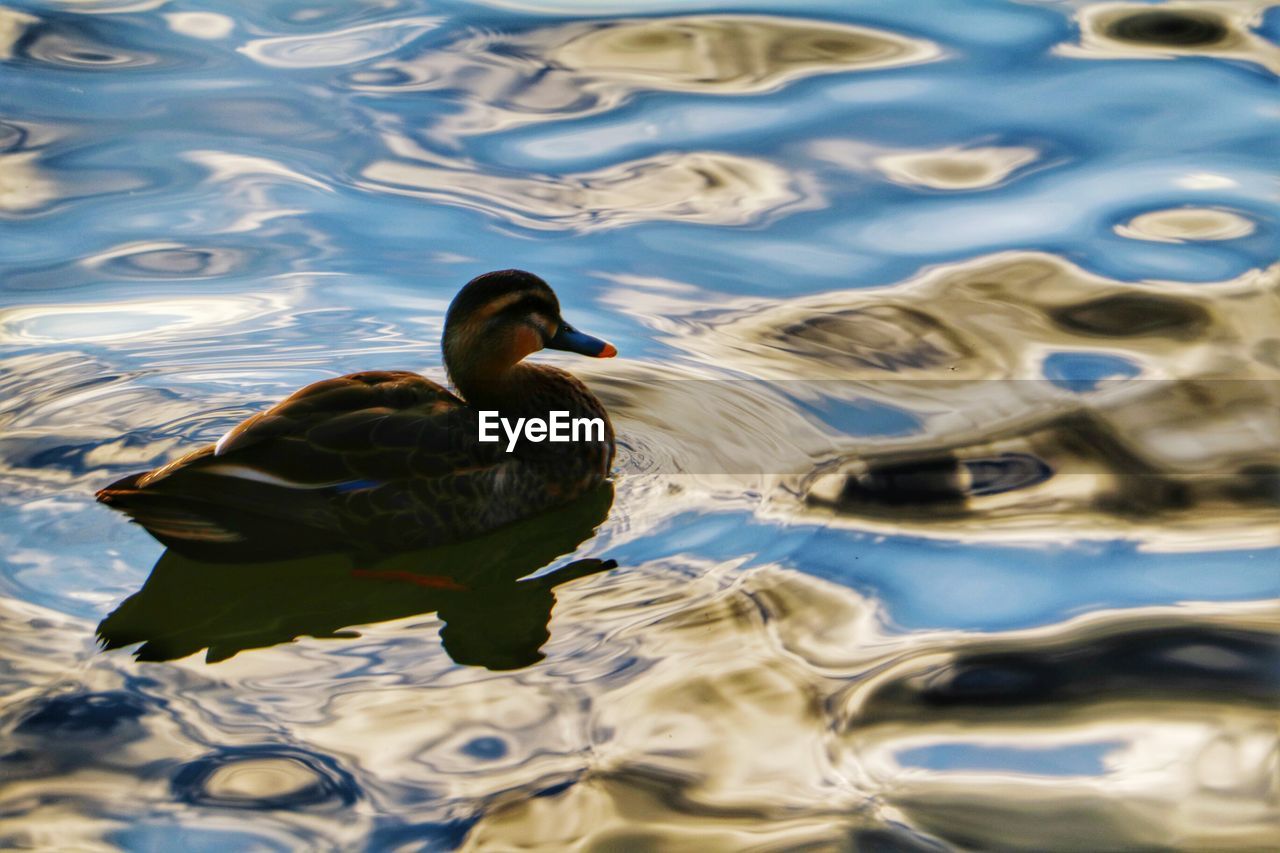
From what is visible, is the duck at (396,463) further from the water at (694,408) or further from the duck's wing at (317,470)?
the water at (694,408)

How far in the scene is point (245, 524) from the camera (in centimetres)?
639

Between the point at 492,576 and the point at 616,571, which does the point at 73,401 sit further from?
the point at 616,571

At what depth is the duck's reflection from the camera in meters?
6.12

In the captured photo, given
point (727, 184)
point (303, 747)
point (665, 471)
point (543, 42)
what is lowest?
point (303, 747)

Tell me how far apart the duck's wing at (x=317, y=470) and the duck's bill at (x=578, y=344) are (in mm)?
730

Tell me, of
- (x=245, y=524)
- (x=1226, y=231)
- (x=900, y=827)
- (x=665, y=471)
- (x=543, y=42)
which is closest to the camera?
(x=900, y=827)

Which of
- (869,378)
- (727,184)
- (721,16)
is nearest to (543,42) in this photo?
Result: (721,16)

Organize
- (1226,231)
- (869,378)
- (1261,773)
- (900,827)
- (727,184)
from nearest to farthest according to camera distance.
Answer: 1. (900,827)
2. (1261,773)
3. (869,378)
4. (1226,231)
5. (727,184)

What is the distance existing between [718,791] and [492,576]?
166cm

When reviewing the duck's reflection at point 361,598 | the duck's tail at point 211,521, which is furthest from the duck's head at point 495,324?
the duck's tail at point 211,521

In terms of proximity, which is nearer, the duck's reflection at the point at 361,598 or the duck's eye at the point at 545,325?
the duck's reflection at the point at 361,598

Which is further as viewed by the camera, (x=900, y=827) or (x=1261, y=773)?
(x=1261, y=773)

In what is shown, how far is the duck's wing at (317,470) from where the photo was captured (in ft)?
20.6

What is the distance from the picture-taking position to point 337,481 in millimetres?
6508
